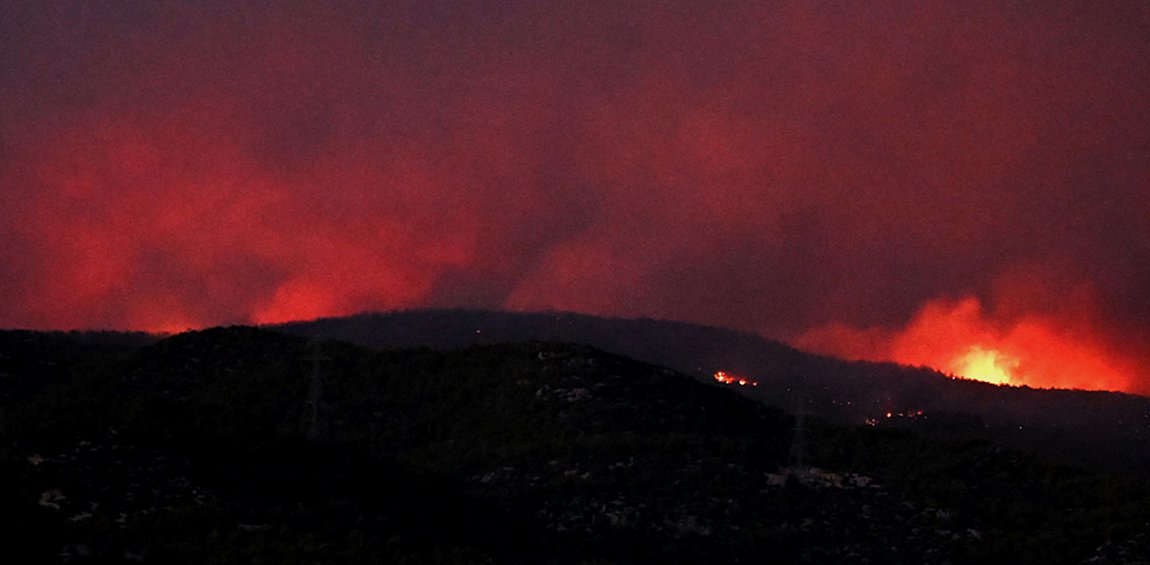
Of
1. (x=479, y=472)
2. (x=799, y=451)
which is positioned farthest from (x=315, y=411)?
(x=799, y=451)

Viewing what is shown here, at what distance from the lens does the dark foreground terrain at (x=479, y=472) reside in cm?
5333

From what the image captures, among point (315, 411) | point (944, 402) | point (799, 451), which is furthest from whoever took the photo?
point (944, 402)

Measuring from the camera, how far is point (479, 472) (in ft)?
261

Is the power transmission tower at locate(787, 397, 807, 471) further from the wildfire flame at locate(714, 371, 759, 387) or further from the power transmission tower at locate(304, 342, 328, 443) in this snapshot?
the wildfire flame at locate(714, 371, 759, 387)

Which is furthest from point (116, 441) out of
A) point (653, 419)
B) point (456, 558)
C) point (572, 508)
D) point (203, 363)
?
point (203, 363)

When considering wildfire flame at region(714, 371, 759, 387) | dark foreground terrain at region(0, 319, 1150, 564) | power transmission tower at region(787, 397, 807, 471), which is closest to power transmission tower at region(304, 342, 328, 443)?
dark foreground terrain at region(0, 319, 1150, 564)

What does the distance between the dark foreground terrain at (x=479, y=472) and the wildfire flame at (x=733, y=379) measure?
8227 centimetres

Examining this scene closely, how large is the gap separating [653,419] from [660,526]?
1591 cm

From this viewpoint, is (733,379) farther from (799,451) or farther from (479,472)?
(479,472)

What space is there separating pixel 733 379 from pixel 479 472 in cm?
10763

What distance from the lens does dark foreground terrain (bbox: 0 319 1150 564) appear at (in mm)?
53325

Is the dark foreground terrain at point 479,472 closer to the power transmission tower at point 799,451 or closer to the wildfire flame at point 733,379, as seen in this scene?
the power transmission tower at point 799,451

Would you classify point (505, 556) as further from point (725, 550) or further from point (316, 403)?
point (316, 403)

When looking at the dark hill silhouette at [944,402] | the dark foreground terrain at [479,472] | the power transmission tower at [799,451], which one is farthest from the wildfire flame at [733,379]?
the power transmission tower at [799,451]
